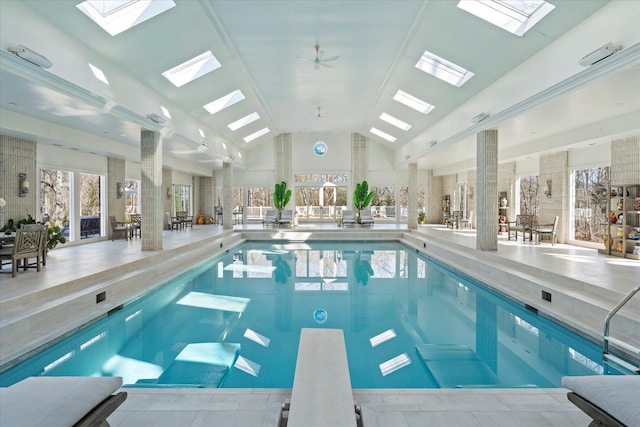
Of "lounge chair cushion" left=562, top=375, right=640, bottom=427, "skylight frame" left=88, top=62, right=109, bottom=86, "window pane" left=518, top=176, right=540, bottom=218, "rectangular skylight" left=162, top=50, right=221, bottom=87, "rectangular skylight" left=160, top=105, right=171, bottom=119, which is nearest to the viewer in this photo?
"lounge chair cushion" left=562, top=375, right=640, bottom=427

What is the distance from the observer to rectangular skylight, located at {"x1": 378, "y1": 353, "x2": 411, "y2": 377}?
3578 millimetres

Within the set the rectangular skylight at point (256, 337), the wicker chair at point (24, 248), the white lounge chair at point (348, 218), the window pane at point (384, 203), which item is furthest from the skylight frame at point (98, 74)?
the window pane at point (384, 203)

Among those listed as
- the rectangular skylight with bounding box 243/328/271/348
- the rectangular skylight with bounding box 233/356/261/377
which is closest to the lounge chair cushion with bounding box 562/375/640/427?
the rectangular skylight with bounding box 233/356/261/377

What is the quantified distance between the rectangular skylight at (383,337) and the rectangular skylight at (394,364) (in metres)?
0.44

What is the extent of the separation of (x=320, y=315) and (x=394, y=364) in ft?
5.79

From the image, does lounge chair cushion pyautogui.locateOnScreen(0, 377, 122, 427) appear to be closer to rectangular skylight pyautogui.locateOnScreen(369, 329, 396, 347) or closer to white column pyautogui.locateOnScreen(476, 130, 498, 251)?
rectangular skylight pyautogui.locateOnScreen(369, 329, 396, 347)

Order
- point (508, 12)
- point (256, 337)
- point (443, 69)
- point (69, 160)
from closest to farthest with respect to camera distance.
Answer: point (256, 337) < point (508, 12) < point (443, 69) < point (69, 160)

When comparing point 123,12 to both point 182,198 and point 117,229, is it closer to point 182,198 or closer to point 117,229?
point 117,229

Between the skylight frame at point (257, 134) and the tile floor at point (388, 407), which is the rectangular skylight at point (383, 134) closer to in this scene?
the skylight frame at point (257, 134)

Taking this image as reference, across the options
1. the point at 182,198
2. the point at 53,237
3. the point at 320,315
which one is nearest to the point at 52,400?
the point at 320,315

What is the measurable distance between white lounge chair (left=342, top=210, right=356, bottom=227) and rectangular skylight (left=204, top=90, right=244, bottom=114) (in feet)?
25.3

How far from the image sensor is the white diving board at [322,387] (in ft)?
6.22

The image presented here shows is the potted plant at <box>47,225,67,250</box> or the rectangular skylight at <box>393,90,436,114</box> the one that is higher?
the rectangular skylight at <box>393,90,436,114</box>

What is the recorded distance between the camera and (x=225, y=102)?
36.2ft
